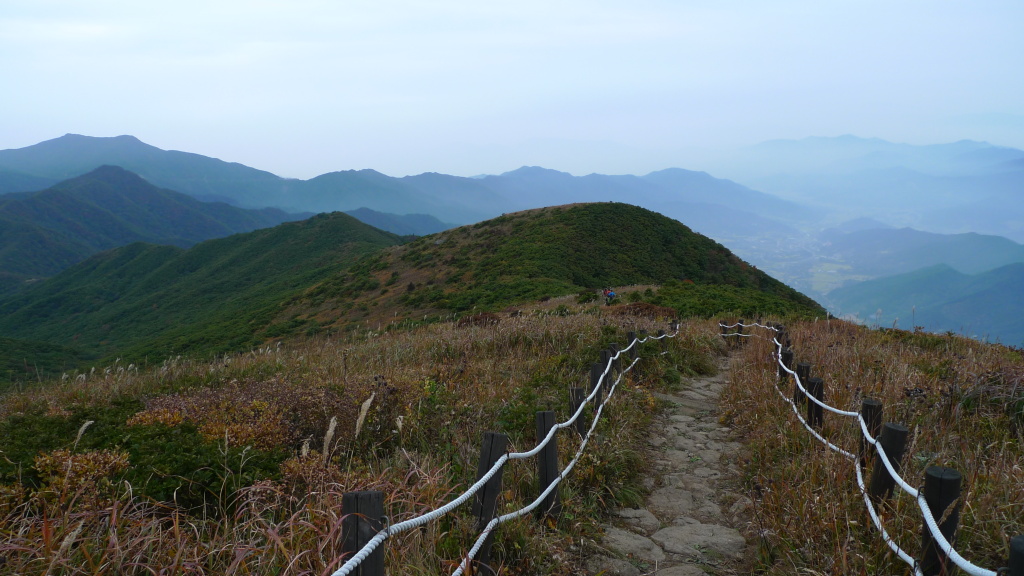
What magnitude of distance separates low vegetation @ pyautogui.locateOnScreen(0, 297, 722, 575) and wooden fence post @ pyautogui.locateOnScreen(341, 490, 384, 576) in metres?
0.19

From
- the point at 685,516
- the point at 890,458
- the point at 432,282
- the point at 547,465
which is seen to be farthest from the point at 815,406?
the point at 432,282

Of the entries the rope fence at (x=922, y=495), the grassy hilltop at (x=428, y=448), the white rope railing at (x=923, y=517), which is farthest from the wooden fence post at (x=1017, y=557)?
the grassy hilltop at (x=428, y=448)

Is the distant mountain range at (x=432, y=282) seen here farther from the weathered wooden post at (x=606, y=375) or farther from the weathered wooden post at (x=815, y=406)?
the weathered wooden post at (x=815, y=406)

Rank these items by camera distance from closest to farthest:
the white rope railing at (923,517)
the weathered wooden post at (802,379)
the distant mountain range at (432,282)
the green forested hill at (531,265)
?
the white rope railing at (923,517), the weathered wooden post at (802,379), the distant mountain range at (432,282), the green forested hill at (531,265)

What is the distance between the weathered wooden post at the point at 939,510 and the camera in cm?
254

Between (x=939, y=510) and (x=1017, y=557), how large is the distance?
30.8 inches

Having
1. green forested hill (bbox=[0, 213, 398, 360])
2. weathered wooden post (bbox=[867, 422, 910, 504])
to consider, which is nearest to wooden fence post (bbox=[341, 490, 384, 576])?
weathered wooden post (bbox=[867, 422, 910, 504])

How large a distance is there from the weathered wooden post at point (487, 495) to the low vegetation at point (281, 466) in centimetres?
11

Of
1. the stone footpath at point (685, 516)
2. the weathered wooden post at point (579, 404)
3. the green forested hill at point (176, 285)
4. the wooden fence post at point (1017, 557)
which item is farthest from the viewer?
the green forested hill at point (176, 285)

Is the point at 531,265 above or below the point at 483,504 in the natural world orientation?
below

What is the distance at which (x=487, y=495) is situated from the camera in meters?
2.99

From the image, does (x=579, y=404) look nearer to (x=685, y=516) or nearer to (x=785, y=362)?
(x=685, y=516)

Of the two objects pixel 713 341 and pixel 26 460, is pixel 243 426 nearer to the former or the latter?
pixel 26 460

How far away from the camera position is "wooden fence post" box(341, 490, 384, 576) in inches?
77.0
